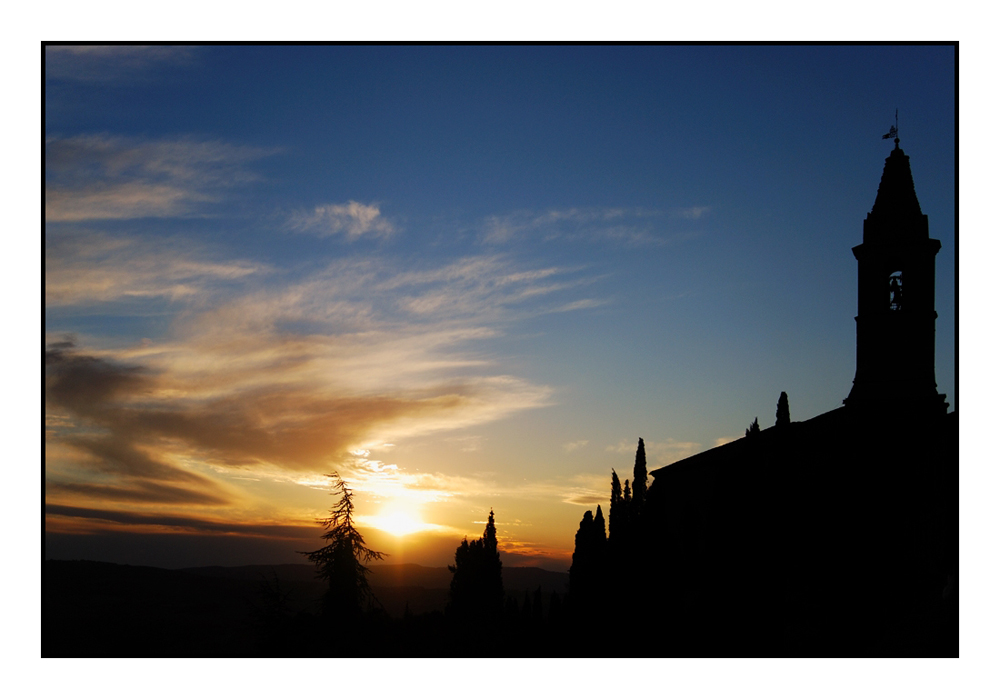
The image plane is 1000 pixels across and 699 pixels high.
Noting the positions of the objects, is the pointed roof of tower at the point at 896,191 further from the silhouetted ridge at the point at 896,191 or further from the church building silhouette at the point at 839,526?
the church building silhouette at the point at 839,526

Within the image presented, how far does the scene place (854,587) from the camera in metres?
28.0

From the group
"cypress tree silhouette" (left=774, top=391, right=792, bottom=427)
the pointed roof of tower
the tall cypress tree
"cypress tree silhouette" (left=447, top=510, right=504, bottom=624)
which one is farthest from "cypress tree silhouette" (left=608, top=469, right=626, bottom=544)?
the pointed roof of tower

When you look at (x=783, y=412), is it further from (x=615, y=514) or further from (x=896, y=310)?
(x=615, y=514)

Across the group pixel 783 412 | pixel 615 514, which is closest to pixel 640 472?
pixel 615 514

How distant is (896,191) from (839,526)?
21.2 m

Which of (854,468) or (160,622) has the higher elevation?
(854,468)

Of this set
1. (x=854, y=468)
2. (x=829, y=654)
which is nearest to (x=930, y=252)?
(x=854, y=468)

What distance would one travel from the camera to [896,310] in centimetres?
3997

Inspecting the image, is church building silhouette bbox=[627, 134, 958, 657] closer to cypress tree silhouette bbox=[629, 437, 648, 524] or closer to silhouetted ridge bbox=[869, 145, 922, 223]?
silhouetted ridge bbox=[869, 145, 922, 223]

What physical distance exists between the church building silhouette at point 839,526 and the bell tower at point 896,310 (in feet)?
0.23

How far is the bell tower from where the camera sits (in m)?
39.5

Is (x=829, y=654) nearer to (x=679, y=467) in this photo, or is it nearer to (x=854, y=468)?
(x=854, y=468)

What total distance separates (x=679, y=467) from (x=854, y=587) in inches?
614

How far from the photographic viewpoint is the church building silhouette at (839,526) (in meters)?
26.2
